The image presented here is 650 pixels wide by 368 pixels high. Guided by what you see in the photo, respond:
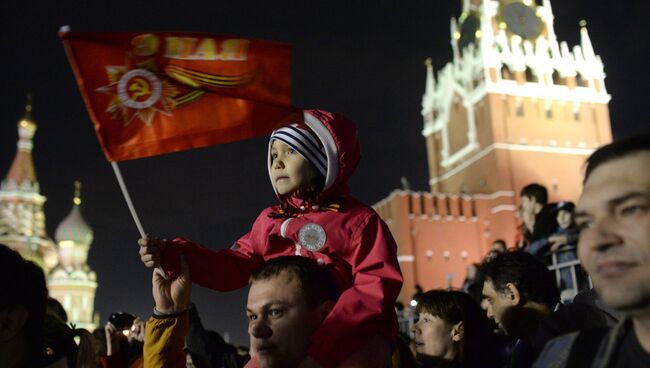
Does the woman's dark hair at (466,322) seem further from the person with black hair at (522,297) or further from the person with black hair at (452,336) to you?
the person with black hair at (522,297)

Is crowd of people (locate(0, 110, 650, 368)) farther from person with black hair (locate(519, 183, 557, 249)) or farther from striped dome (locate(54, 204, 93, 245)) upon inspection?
striped dome (locate(54, 204, 93, 245))

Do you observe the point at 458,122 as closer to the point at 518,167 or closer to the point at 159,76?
the point at 518,167

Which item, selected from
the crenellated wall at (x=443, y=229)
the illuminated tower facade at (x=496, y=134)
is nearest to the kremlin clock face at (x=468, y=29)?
the illuminated tower facade at (x=496, y=134)

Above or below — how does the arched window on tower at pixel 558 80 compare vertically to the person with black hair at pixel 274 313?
above

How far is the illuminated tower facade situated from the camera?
118 feet

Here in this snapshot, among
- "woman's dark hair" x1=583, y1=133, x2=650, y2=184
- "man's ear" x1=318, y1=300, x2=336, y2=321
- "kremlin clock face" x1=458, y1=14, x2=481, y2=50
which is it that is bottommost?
"man's ear" x1=318, y1=300, x2=336, y2=321

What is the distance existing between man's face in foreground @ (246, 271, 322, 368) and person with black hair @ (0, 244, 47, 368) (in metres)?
0.79

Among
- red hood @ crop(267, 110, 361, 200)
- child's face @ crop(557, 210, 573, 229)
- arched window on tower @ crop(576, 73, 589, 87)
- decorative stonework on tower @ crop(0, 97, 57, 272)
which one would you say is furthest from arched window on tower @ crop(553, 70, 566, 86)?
red hood @ crop(267, 110, 361, 200)

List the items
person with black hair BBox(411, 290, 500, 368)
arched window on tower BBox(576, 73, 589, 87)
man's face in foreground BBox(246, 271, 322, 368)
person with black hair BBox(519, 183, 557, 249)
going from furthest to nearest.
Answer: arched window on tower BBox(576, 73, 589, 87) → person with black hair BBox(519, 183, 557, 249) → person with black hair BBox(411, 290, 500, 368) → man's face in foreground BBox(246, 271, 322, 368)

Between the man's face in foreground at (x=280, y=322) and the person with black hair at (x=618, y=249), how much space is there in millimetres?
946

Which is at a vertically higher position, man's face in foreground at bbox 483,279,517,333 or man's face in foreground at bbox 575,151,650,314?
man's face in foreground at bbox 575,151,650,314

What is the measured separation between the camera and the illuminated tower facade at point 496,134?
118ft

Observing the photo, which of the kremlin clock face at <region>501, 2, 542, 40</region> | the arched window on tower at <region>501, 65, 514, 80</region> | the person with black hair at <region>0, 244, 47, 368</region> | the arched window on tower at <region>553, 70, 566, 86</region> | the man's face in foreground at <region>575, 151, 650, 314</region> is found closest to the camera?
the man's face in foreground at <region>575, 151, 650, 314</region>

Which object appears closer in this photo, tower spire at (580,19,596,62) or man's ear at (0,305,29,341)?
man's ear at (0,305,29,341)
